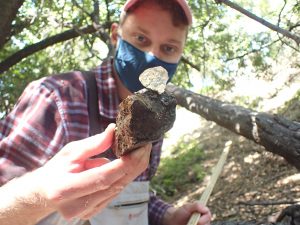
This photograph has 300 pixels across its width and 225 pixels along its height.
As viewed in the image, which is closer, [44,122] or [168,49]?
[44,122]

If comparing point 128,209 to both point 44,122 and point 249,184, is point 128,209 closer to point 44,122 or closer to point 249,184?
point 44,122

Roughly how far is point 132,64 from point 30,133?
78cm

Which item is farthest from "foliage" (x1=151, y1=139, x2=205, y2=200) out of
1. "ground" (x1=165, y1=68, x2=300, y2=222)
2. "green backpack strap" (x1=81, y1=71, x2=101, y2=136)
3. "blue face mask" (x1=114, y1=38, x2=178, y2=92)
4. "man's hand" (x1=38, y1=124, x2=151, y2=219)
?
"man's hand" (x1=38, y1=124, x2=151, y2=219)

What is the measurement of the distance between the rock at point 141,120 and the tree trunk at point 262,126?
4.81ft

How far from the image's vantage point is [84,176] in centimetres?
117

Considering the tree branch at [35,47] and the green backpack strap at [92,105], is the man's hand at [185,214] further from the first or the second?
the tree branch at [35,47]

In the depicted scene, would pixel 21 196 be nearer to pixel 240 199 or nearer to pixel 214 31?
pixel 240 199

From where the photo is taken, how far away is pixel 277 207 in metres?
4.06

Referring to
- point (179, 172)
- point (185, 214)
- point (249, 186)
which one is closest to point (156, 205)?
point (185, 214)

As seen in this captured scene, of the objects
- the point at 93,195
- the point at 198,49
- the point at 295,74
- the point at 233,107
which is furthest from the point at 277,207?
the point at 295,74

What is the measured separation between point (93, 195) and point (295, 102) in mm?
5887

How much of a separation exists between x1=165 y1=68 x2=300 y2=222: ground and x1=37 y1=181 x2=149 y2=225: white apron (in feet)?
4.68

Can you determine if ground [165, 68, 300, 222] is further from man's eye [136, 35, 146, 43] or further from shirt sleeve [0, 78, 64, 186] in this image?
shirt sleeve [0, 78, 64, 186]

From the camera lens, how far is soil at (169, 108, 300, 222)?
4189 mm
